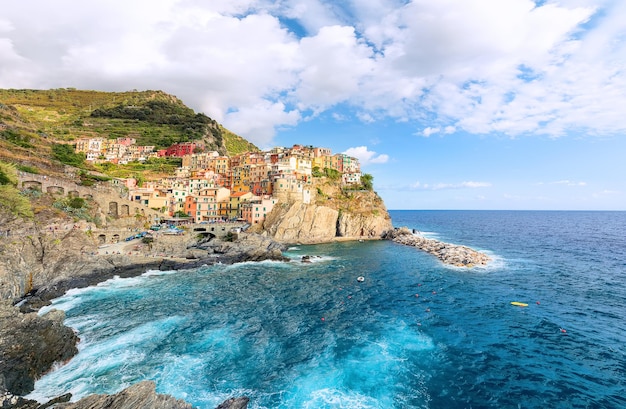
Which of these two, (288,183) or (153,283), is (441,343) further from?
(288,183)

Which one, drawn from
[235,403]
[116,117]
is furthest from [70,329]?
[116,117]

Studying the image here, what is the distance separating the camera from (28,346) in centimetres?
2062

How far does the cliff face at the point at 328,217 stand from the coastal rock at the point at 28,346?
2117 inches

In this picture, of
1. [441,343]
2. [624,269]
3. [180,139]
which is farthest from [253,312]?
[180,139]

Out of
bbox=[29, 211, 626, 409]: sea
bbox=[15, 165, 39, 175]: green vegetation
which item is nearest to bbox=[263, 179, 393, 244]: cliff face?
bbox=[29, 211, 626, 409]: sea

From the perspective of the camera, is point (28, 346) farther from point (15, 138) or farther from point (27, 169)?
point (15, 138)

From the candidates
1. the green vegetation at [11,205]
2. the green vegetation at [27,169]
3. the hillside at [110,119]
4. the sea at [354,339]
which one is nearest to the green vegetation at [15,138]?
the hillside at [110,119]

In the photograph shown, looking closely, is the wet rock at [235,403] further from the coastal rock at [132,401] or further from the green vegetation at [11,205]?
the green vegetation at [11,205]

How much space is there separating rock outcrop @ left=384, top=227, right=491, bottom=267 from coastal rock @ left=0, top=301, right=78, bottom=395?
55.4 metres

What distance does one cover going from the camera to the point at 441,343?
2509cm

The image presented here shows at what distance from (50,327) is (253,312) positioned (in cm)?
1686

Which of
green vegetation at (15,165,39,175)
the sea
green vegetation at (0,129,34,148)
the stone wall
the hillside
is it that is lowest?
the sea

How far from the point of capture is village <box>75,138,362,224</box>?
78250 millimetres

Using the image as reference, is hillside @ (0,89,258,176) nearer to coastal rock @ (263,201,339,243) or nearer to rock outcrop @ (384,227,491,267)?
coastal rock @ (263,201,339,243)
